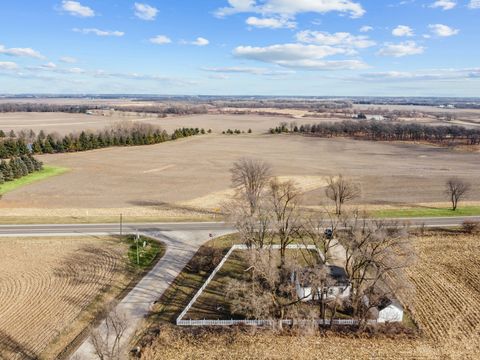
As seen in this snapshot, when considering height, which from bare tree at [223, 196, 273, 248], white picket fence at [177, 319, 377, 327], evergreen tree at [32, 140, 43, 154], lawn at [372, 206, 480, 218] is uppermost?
bare tree at [223, 196, 273, 248]

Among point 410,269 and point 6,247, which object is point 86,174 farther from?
point 410,269

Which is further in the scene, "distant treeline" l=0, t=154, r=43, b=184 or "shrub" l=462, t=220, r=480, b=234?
"distant treeline" l=0, t=154, r=43, b=184

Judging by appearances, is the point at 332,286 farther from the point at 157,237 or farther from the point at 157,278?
the point at 157,237

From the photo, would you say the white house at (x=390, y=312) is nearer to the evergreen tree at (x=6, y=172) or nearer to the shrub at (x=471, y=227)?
the shrub at (x=471, y=227)

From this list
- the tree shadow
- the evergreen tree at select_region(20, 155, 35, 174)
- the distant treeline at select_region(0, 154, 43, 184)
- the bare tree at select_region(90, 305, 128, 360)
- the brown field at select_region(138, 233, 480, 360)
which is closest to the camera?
the bare tree at select_region(90, 305, 128, 360)

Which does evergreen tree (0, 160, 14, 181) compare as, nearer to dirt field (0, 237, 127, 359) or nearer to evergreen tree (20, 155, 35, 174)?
evergreen tree (20, 155, 35, 174)

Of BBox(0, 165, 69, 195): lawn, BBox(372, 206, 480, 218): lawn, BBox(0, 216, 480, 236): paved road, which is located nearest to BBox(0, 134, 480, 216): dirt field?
BBox(0, 165, 69, 195): lawn
